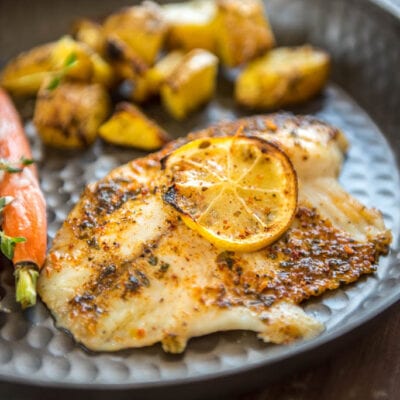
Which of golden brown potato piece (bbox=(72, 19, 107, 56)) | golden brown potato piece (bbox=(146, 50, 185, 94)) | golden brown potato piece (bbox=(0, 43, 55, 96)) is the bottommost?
golden brown potato piece (bbox=(0, 43, 55, 96))

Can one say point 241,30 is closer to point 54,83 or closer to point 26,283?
point 54,83

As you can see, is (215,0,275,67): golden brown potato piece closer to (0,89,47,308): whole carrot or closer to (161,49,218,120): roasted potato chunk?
(161,49,218,120): roasted potato chunk

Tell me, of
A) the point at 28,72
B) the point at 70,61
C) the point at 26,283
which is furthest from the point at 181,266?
the point at 28,72

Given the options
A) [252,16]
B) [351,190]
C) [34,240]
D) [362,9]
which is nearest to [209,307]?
[34,240]

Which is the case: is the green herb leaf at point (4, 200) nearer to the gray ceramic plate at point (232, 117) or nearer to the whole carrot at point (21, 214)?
the whole carrot at point (21, 214)

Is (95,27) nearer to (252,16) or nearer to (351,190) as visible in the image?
(252,16)

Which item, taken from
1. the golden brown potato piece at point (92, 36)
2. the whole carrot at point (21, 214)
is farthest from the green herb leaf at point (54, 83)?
the golden brown potato piece at point (92, 36)

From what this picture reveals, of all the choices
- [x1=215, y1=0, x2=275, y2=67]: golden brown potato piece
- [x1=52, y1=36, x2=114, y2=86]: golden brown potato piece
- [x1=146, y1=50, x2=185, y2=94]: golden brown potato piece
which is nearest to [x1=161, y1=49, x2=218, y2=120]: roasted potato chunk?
[x1=146, y1=50, x2=185, y2=94]: golden brown potato piece
